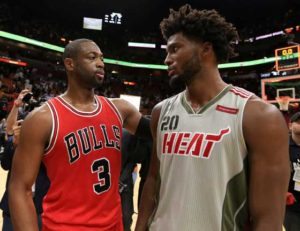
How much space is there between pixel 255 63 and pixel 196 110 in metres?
21.5

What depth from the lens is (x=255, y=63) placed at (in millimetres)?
21797

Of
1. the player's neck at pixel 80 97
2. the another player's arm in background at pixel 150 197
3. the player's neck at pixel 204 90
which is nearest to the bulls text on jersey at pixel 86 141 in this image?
the player's neck at pixel 80 97

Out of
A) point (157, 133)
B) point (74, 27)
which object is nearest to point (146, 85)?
point (74, 27)

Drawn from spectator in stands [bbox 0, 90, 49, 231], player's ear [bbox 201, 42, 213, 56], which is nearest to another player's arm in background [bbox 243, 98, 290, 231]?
player's ear [bbox 201, 42, 213, 56]

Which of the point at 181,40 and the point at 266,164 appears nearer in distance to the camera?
the point at 266,164

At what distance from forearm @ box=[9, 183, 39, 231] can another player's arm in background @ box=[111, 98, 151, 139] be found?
31.2 inches

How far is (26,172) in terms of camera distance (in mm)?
1804

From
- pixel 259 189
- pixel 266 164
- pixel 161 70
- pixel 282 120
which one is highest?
pixel 161 70

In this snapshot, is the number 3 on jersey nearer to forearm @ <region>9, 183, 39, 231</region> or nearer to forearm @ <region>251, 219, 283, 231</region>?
forearm @ <region>9, 183, 39, 231</region>

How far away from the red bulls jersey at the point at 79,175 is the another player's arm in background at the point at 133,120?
29cm

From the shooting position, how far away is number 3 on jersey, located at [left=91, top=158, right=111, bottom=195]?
191 cm

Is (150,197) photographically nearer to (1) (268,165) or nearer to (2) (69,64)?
(1) (268,165)

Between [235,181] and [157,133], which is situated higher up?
[157,133]

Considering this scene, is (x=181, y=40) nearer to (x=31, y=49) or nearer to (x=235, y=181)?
(x=235, y=181)
